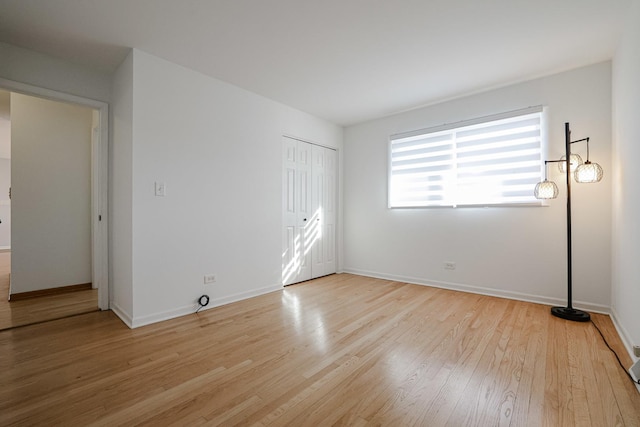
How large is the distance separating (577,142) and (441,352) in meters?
2.77

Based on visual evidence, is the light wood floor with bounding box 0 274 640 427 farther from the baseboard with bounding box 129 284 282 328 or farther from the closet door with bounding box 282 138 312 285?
the closet door with bounding box 282 138 312 285

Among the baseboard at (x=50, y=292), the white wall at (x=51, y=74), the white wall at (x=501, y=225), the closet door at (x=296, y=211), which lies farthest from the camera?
the closet door at (x=296, y=211)

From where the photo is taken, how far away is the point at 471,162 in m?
3.68

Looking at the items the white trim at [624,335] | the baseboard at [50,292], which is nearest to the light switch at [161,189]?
the baseboard at [50,292]

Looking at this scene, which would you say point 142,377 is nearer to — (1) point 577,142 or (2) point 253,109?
(2) point 253,109

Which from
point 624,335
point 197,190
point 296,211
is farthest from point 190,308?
point 624,335

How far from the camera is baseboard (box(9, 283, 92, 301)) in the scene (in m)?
3.46

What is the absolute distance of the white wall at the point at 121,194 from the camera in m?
2.64

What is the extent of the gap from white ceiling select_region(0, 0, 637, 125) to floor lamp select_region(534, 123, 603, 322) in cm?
90

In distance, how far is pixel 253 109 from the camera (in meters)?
3.60

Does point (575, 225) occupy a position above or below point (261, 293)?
above

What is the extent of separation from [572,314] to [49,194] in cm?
646

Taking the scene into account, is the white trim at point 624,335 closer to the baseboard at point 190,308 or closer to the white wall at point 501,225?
the white wall at point 501,225

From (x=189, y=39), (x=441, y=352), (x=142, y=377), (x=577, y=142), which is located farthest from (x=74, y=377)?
(x=577, y=142)
